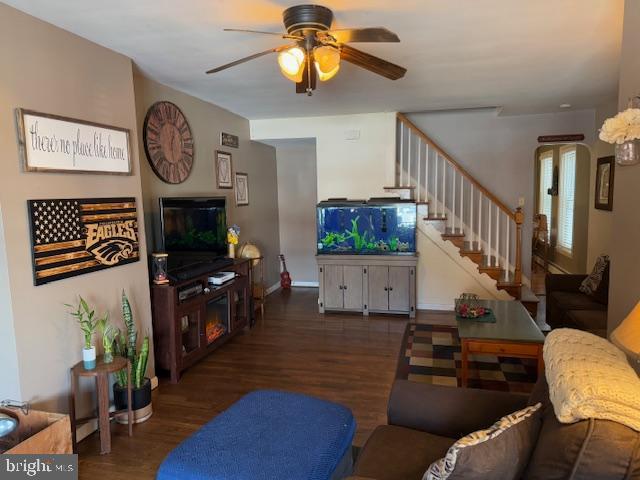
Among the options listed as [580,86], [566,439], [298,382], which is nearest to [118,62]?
[298,382]

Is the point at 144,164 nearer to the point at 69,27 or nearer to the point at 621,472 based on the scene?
the point at 69,27

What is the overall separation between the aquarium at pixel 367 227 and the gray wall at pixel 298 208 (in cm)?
143

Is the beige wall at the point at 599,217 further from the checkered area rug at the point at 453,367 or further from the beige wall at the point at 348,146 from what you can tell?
the beige wall at the point at 348,146

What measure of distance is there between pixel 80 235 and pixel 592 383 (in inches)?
106

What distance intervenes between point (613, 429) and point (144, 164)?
3.58 meters

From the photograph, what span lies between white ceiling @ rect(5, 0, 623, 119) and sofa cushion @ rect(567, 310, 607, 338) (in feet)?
6.66

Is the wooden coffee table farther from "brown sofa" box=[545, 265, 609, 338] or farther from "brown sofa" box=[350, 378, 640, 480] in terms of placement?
"brown sofa" box=[350, 378, 640, 480]

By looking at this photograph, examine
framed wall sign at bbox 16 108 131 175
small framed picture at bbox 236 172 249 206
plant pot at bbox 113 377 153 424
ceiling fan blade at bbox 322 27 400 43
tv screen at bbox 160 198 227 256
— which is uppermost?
ceiling fan blade at bbox 322 27 400 43

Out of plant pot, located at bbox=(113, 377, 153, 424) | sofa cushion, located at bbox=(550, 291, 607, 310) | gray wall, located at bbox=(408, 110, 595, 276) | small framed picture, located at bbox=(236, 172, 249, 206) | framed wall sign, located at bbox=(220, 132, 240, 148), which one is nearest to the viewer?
plant pot, located at bbox=(113, 377, 153, 424)

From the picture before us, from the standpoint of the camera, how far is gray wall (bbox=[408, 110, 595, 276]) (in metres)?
5.63

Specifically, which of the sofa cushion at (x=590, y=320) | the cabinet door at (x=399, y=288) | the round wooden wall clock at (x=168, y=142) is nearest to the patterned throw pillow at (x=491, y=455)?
the sofa cushion at (x=590, y=320)

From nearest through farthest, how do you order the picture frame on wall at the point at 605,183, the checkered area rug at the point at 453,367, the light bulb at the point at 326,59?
the light bulb at the point at 326,59
the checkered area rug at the point at 453,367
the picture frame on wall at the point at 605,183

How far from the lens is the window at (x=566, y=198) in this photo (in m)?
6.89

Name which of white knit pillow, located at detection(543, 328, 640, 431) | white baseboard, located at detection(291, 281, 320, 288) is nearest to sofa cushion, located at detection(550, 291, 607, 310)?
white knit pillow, located at detection(543, 328, 640, 431)
